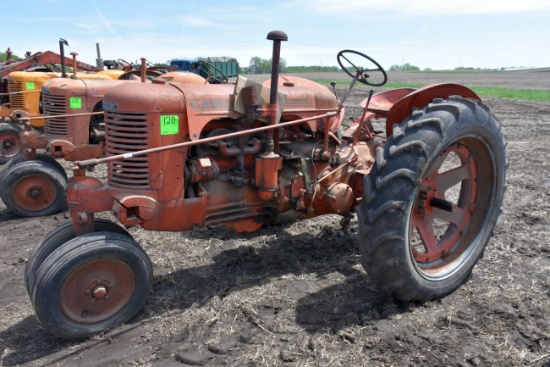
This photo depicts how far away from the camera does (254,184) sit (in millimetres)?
3475

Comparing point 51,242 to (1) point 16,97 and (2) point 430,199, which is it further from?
(1) point 16,97

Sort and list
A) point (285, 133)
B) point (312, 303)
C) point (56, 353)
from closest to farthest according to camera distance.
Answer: point (56, 353) < point (312, 303) < point (285, 133)

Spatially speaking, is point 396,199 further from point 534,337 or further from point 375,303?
point 534,337

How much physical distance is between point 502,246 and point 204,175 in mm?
2704

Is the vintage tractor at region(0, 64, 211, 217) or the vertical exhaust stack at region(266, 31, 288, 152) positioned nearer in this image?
the vertical exhaust stack at region(266, 31, 288, 152)

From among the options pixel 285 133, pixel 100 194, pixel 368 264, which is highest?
pixel 285 133

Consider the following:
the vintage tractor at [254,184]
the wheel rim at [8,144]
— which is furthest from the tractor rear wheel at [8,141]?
the vintage tractor at [254,184]

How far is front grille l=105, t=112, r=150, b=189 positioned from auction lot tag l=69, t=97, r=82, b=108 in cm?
334

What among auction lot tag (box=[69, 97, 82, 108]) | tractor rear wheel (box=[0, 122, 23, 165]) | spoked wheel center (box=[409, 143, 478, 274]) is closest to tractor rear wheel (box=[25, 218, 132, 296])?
spoked wheel center (box=[409, 143, 478, 274])

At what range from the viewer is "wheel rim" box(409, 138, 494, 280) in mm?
3380

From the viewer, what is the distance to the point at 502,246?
4.09 m

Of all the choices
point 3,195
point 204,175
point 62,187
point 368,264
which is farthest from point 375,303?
point 3,195

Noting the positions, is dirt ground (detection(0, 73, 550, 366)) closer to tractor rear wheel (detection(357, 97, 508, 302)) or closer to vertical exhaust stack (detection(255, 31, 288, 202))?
tractor rear wheel (detection(357, 97, 508, 302))

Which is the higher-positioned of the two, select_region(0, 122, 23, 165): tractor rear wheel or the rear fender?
the rear fender
